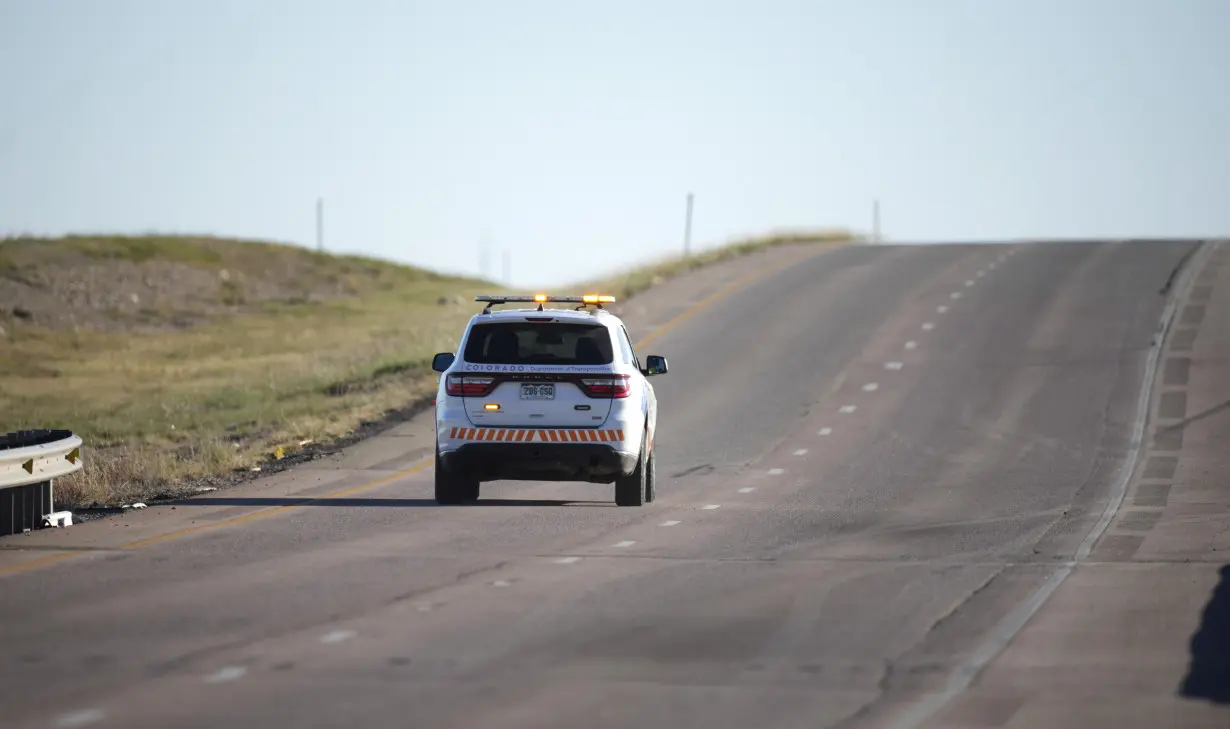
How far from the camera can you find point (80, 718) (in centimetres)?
804


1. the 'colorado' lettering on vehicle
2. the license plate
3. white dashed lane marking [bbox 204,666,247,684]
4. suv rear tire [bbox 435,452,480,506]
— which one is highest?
the 'colorado' lettering on vehicle

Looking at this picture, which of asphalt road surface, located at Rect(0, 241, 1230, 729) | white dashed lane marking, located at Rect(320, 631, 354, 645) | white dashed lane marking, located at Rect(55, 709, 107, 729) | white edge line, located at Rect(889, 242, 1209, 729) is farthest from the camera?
white dashed lane marking, located at Rect(320, 631, 354, 645)

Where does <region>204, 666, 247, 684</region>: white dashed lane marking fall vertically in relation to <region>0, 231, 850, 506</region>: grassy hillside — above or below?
above

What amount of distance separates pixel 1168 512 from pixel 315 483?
30.0 ft

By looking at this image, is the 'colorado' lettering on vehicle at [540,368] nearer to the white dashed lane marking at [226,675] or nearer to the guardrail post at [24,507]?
the guardrail post at [24,507]

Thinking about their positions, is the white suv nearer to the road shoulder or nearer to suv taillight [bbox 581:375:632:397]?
suv taillight [bbox 581:375:632:397]

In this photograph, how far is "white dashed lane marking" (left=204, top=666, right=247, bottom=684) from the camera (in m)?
8.94

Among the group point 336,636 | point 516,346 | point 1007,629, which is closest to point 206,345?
point 516,346

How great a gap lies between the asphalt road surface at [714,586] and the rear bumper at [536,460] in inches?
17.1

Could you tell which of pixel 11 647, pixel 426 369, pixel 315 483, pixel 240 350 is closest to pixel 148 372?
pixel 240 350

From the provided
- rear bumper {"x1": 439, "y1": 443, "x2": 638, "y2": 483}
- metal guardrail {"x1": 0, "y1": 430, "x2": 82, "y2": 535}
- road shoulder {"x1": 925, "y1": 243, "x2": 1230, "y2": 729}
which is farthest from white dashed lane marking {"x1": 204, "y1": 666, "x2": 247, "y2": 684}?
rear bumper {"x1": 439, "y1": 443, "x2": 638, "y2": 483}

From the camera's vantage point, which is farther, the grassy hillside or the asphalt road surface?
the grassy hillside

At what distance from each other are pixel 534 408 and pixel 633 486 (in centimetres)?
136

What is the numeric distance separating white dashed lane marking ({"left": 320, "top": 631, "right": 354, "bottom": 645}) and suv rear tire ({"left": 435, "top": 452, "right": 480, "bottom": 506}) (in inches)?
296
